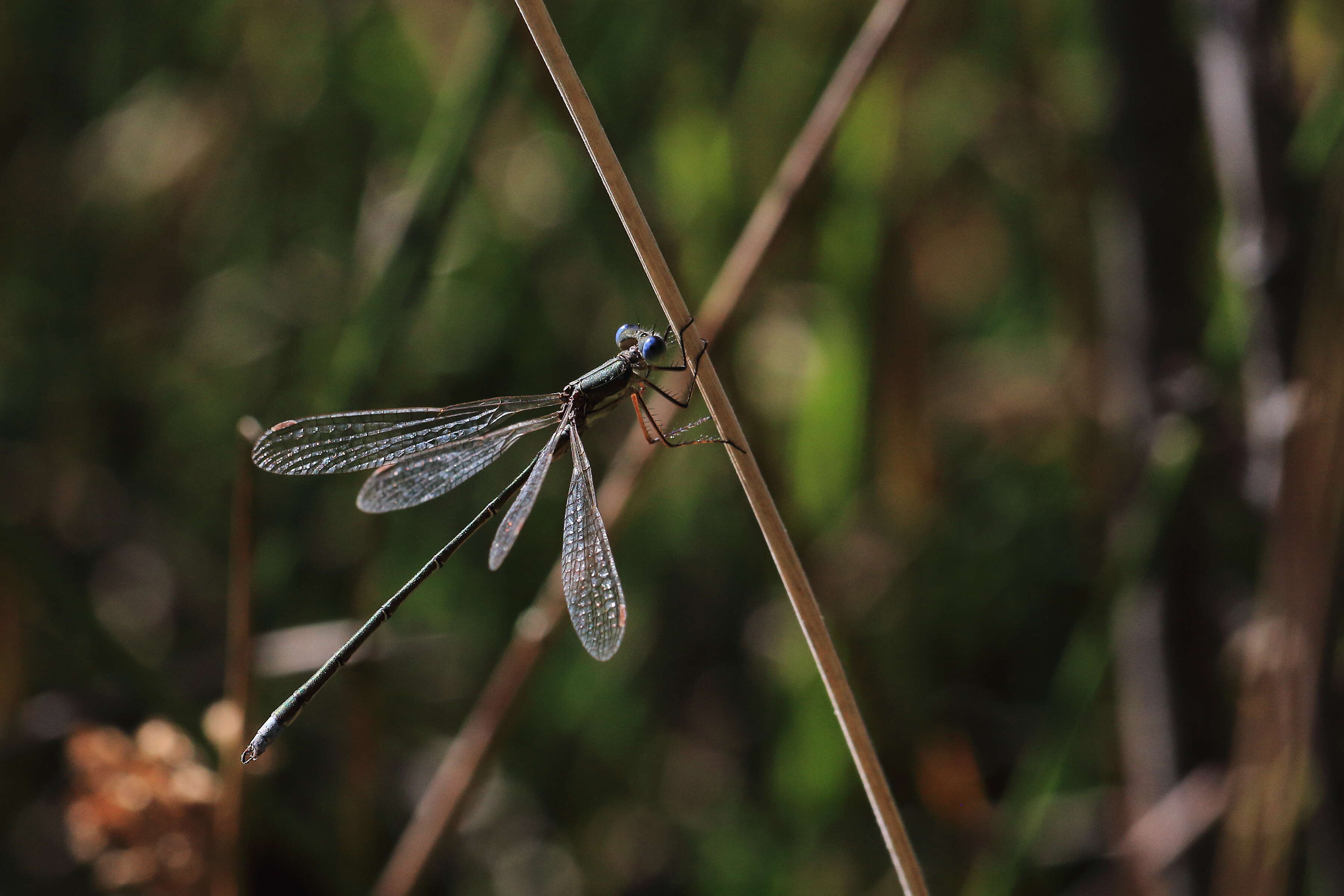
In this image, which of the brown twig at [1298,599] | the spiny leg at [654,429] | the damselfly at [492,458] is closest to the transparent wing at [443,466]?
the damselfly at [492,458]

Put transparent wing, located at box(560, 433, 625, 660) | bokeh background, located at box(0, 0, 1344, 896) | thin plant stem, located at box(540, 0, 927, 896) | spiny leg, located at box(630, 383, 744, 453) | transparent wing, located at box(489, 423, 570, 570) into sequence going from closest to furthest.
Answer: thin plant stem, located at box(540, 0, 927, 896)
transparent wing, located at box(560, 433, 625, 660)
spiny leg, located at box(630, 383, 744, 453)
transparent wing, located at box(489, 423, 570, 570)
bokeh background, located at box(0, 0, 1344, 896)

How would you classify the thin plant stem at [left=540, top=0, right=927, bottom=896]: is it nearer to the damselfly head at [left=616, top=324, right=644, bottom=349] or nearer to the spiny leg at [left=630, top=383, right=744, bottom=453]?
the spiny leg at [left=630, top=383, right=744, bottom=453]

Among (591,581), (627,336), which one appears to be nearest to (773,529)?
(591,581)

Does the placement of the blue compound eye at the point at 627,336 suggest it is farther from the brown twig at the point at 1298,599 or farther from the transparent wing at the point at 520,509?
the brown twig at the point at 1298,599

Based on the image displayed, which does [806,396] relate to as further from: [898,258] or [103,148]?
[103,148]

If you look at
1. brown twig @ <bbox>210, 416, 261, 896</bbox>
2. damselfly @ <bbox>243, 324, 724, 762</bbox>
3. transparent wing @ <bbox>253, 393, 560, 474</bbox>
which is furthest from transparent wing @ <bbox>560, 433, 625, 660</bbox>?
brown twig @ <bbox>210, 416, 261, 896</bbox>

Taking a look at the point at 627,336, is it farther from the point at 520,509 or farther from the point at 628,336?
the point at 520,509
